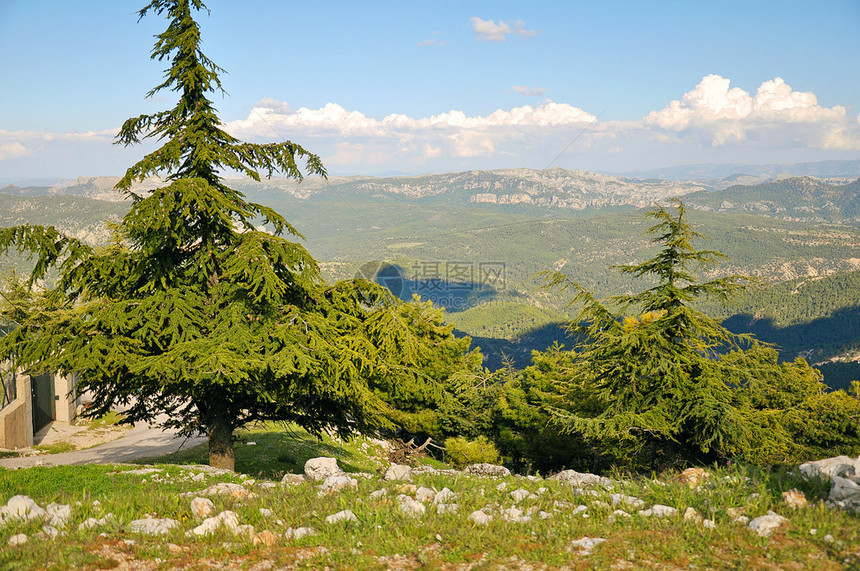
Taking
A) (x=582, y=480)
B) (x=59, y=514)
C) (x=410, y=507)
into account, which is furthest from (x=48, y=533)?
(x=582, y=480)

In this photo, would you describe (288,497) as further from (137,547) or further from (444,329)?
(444,329)

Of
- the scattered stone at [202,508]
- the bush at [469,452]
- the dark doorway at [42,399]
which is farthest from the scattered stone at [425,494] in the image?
the dark doorway at [42,399]

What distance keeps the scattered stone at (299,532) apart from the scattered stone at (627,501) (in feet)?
12.6

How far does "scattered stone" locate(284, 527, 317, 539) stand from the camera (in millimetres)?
6023

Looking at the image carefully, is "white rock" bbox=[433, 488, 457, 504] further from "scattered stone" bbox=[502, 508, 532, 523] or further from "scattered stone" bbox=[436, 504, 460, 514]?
"scattered stone" bbox=[502, 508, 532, 523]

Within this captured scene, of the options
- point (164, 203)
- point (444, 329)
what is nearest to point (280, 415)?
point (164, 203)

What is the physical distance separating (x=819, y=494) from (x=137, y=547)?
8.18 metres

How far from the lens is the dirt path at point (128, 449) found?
17125mm

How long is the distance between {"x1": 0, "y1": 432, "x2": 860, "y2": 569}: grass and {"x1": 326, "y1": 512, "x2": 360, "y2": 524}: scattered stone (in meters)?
0.09

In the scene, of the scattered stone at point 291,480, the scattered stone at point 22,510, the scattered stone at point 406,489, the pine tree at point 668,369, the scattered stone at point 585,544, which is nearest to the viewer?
the scattered stone at point 585,544

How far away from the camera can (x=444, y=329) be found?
30.2 m

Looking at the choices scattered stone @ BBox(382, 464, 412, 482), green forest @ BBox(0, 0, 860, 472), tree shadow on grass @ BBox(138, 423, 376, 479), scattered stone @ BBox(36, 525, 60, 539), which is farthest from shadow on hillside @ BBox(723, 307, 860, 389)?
scattered stone @ BBox(36, 525, 60, 539)

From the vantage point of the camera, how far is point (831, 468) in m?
7.42

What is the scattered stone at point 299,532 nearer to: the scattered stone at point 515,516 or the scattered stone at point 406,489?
the scattered stone at point 406,489
